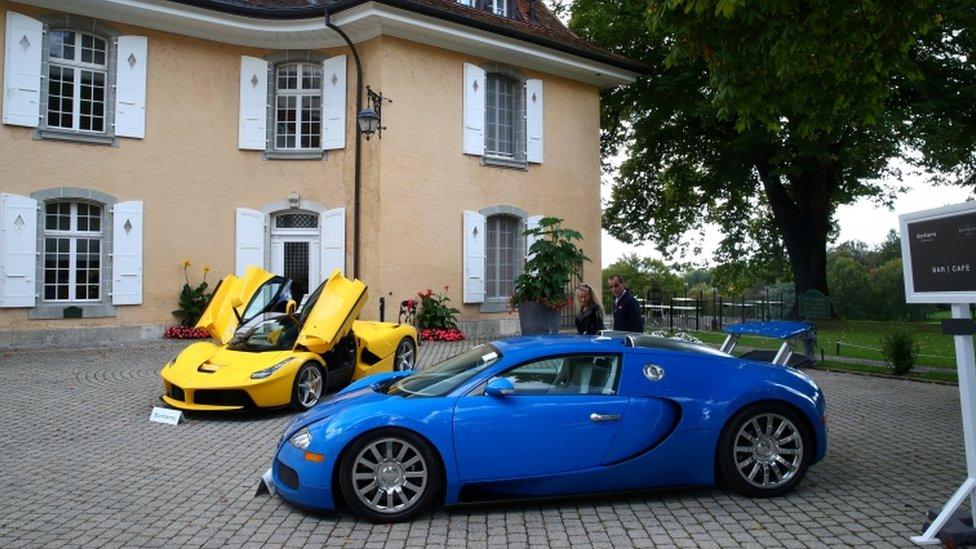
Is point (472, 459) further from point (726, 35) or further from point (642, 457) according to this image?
point (726, 35)

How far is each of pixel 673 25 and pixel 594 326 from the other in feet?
12.0

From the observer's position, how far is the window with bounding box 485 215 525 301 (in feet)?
57.6

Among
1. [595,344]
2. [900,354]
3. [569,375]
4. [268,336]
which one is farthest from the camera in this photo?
[900,354]

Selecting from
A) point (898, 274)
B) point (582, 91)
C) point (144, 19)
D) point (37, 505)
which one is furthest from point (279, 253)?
point (898, 274)

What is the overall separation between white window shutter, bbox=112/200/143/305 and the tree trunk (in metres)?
18.7

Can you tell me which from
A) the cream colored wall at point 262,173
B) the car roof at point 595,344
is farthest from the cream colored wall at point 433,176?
the car roof at point 595,344

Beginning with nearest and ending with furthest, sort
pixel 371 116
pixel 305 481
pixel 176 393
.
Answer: pixel 305 481 < pixel 176 393 < pixel 371 116

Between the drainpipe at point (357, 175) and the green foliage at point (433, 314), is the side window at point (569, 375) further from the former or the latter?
the drainpipe at point (357, 175)

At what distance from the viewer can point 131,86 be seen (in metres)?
15.2

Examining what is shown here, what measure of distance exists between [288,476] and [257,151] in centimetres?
1278

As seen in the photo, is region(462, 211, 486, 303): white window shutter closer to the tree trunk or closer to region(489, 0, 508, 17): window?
region(489, 0, 508, 17): window

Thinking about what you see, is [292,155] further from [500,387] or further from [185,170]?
[500,387]

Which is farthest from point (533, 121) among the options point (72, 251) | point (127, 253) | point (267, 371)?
point (267, 371)

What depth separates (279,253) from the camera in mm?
16609
